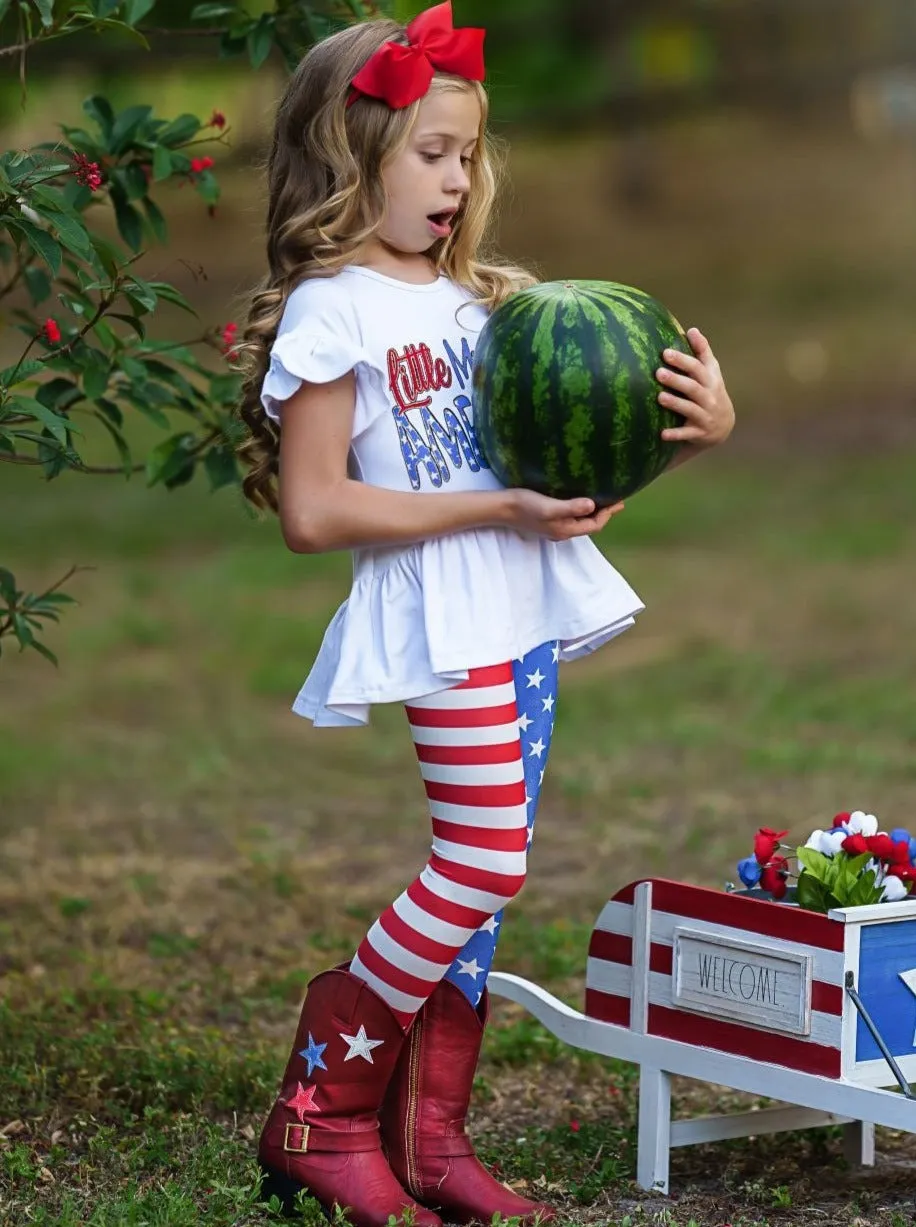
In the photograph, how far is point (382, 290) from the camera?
3279 mm

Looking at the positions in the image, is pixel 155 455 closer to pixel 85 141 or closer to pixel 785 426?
pixel 85 141

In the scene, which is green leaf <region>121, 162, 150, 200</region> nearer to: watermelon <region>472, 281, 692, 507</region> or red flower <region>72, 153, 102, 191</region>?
red flower <region>72, 153, 102, 191</region>

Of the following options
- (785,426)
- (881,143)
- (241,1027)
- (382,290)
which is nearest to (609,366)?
(382,290)

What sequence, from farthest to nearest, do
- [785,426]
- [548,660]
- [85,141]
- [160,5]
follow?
[160,5] < [785,426] < [85,141] < [548,660]

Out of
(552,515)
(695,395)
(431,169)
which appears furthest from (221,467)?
(695,395)

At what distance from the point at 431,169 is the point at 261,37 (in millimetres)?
1132

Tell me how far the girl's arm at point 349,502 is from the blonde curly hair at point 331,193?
0.26m

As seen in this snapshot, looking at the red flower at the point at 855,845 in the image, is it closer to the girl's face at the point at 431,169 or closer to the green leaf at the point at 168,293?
the girl's face at the point at 431,169

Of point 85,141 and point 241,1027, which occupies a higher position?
point 85,141

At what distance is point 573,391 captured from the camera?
3.13 metres

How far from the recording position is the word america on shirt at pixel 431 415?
325 centimetres

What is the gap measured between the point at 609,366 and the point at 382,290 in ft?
1.49

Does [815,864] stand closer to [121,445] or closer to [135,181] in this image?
[121,445]

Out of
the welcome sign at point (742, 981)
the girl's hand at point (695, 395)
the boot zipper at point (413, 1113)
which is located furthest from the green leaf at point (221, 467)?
the welcome sign at point (742, 981)
